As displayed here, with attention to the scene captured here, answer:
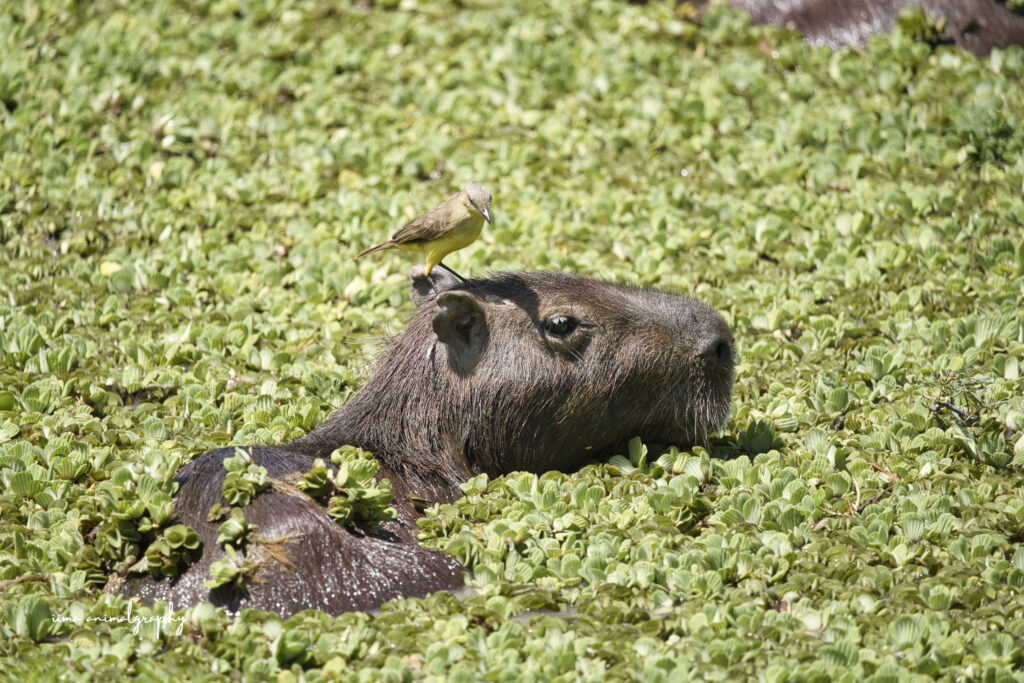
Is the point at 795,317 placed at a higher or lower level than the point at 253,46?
lower

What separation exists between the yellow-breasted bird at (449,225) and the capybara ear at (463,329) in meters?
0.29

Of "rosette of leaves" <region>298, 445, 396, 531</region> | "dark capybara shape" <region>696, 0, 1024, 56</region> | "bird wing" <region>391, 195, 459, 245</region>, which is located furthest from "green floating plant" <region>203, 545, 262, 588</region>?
"dark capybara shape" <region>696, 0, 1024, 56</region>

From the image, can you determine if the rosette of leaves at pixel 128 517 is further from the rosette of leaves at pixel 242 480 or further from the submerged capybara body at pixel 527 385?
the submerged capybara body at pixel 527 385

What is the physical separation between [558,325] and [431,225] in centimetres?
71

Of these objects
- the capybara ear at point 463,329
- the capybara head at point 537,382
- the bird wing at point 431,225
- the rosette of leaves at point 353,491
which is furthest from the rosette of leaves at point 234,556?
the bird wing at point 431,225

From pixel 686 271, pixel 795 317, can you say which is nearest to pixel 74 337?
pixel 686 271

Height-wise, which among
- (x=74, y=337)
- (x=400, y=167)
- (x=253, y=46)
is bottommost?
(x=74, y=337)

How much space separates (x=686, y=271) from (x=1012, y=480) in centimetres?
277

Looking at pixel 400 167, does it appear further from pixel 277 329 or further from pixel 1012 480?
pixel 1012 480

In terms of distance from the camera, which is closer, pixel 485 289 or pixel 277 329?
pixel 485 289

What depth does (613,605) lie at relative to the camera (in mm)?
4234

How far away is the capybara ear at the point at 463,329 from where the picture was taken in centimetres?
505

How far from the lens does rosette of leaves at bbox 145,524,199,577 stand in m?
4.30

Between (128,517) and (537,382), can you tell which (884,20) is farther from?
(128,517)
